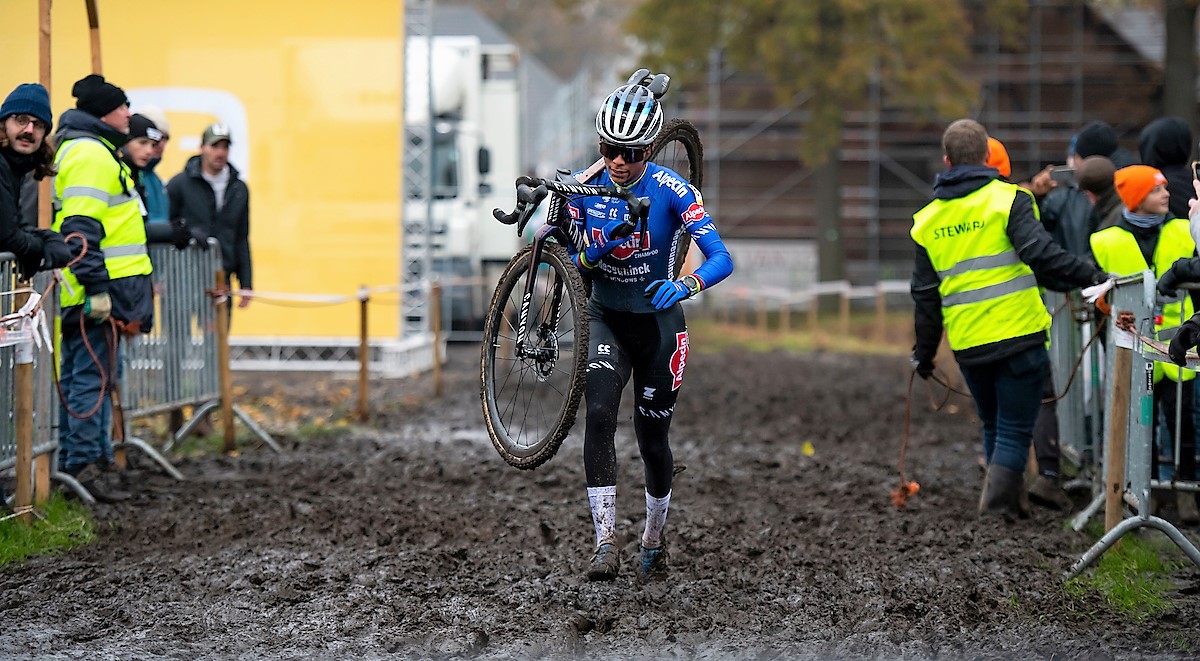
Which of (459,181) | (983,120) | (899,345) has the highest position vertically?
(983,120)

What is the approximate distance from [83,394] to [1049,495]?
5571mm

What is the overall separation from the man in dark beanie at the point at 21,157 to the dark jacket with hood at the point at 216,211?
3480 mm

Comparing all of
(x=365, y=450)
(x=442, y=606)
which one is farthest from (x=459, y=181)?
(x=442, y=606)

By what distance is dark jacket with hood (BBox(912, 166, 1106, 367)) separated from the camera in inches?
274

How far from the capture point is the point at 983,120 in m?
33.4

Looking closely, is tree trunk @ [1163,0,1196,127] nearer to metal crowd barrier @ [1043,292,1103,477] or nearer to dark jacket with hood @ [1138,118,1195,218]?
metal crowd barrier @ [1043,292,1103,477]

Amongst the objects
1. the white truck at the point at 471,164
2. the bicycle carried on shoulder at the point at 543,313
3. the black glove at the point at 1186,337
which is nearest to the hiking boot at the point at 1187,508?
the black glove at the point at 1186,337

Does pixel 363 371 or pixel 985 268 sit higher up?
pixel 985 268

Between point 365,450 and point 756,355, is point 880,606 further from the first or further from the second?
point 756,355

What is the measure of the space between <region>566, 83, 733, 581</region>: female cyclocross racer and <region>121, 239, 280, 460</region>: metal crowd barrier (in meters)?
3.95

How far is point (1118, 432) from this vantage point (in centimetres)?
651

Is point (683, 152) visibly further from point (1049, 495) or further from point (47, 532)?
point (47, 532)

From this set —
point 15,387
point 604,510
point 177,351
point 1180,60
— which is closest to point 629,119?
point 604,510

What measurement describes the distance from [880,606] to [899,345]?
1797 centimetres
